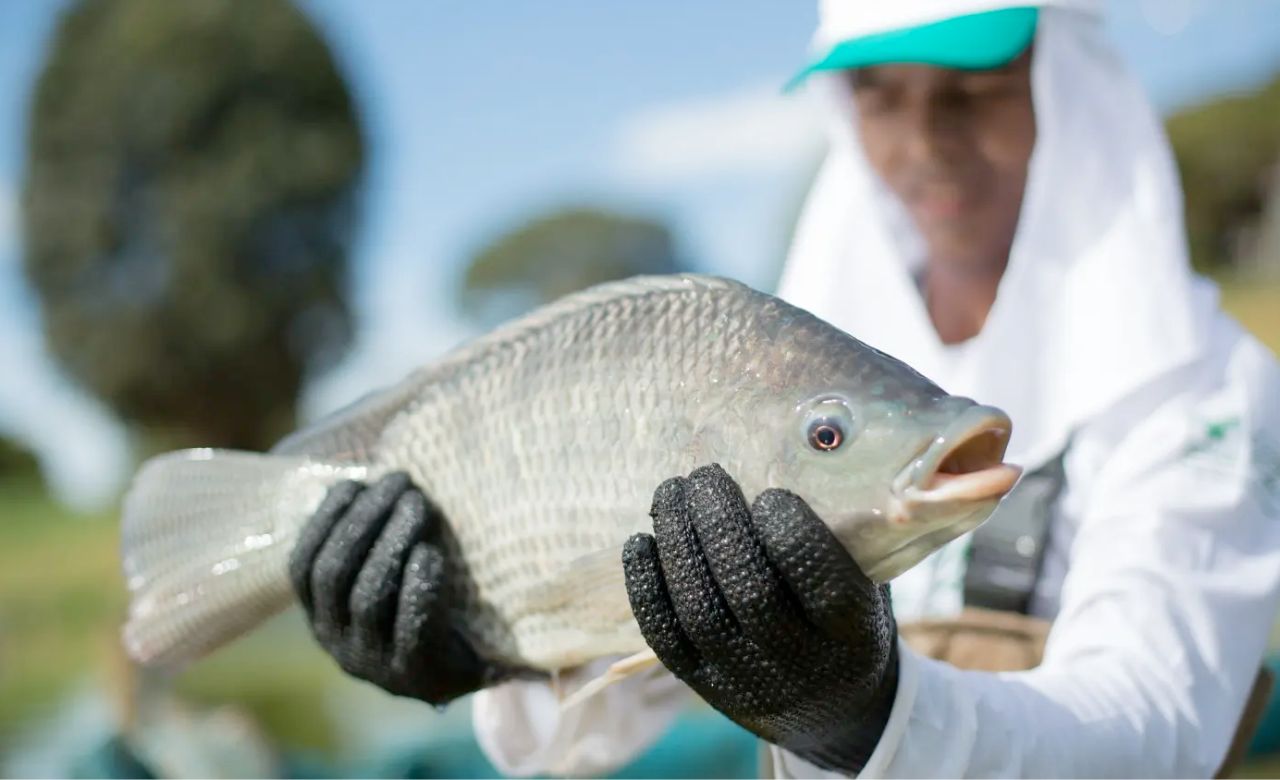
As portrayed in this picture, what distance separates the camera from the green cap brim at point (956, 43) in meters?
1.63

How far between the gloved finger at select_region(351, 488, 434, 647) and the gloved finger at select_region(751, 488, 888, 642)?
478mm

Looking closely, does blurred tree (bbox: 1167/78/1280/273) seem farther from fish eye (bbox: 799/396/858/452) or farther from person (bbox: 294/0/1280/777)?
fish eye (bbox: 799/396/858/452)

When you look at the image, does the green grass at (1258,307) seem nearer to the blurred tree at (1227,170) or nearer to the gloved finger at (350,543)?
the blurred tree at (1227,170)

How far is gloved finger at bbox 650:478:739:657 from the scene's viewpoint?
3.42 ft

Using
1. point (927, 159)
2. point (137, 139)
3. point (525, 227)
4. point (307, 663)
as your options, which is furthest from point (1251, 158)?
point (525, 227)

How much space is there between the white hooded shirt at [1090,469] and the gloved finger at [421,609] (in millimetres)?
219

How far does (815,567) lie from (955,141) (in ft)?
3.17

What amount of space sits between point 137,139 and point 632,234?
2419 cm

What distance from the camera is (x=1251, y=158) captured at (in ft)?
67.3

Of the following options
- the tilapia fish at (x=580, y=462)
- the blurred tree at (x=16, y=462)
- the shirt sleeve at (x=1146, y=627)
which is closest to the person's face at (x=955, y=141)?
the shirt sleeve at (x=1146, y=627)

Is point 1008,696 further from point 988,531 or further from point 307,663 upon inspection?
point 307,663

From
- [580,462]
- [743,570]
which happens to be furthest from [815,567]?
[580,462]

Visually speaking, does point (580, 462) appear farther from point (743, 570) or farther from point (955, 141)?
point (955, 141)

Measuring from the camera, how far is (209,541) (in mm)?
1515
